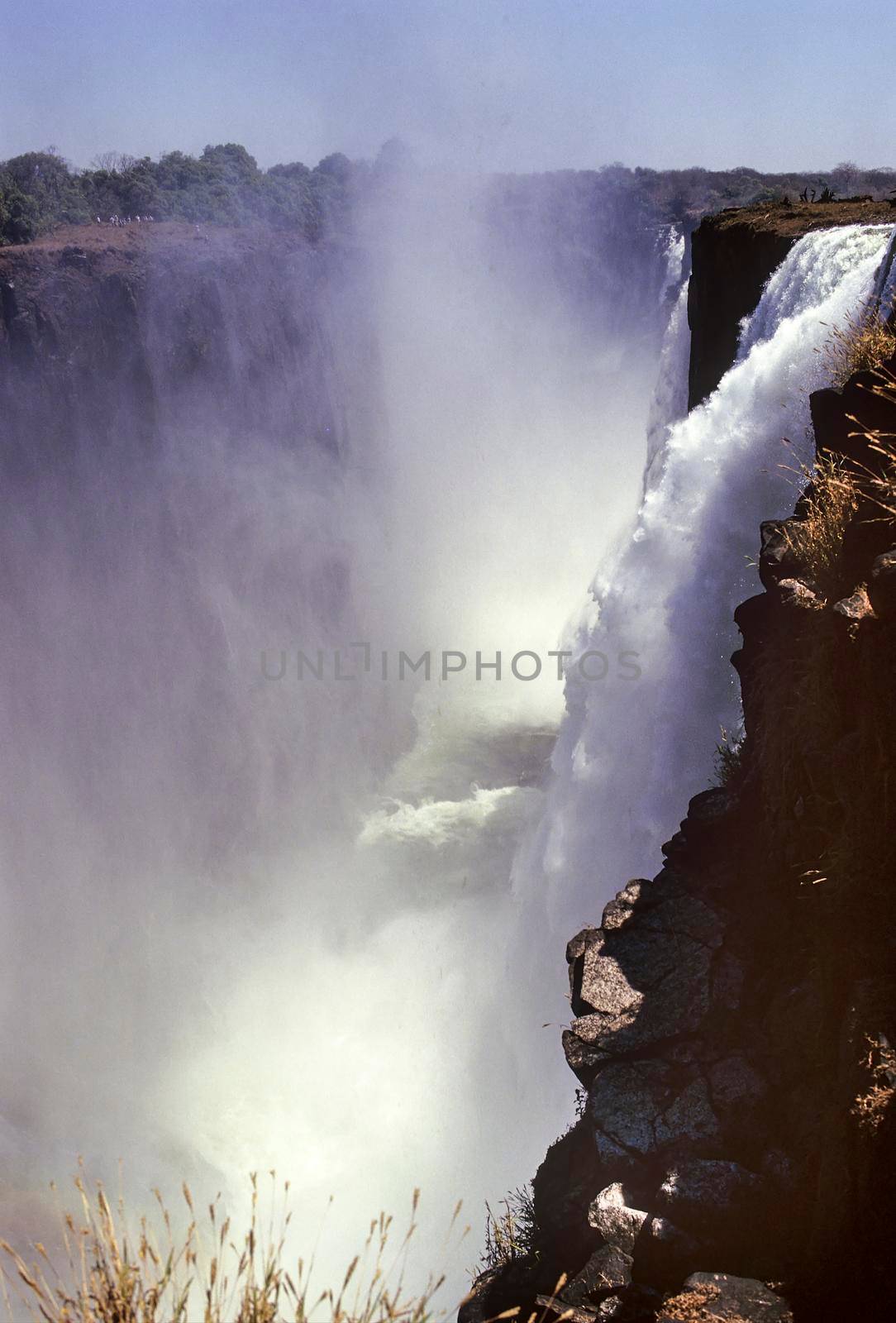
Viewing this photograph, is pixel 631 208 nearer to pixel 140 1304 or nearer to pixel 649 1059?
pixel 649 1059

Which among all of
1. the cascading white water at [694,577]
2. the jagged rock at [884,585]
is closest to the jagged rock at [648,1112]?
the jagged rock at [884,585]

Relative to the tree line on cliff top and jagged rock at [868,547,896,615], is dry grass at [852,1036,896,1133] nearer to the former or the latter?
jagged rock at [868,547,896,615]

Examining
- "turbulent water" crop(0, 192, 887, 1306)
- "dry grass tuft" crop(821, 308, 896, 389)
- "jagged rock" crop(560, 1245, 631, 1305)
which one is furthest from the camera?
"turbulent water" crop(0, 192, 887, 1306)

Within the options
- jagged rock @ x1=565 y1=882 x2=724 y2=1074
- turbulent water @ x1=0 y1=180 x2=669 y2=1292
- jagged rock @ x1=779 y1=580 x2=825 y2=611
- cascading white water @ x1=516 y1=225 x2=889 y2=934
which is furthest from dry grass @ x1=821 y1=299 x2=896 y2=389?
turbulent water @ x1=0 y1=180 x2=669 y2=1292

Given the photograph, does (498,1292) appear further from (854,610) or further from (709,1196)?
(854,610)

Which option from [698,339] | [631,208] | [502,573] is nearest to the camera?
[698,339]

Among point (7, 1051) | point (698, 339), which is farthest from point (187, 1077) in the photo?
point (698, 339)

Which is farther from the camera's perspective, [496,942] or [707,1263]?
[496,942]
